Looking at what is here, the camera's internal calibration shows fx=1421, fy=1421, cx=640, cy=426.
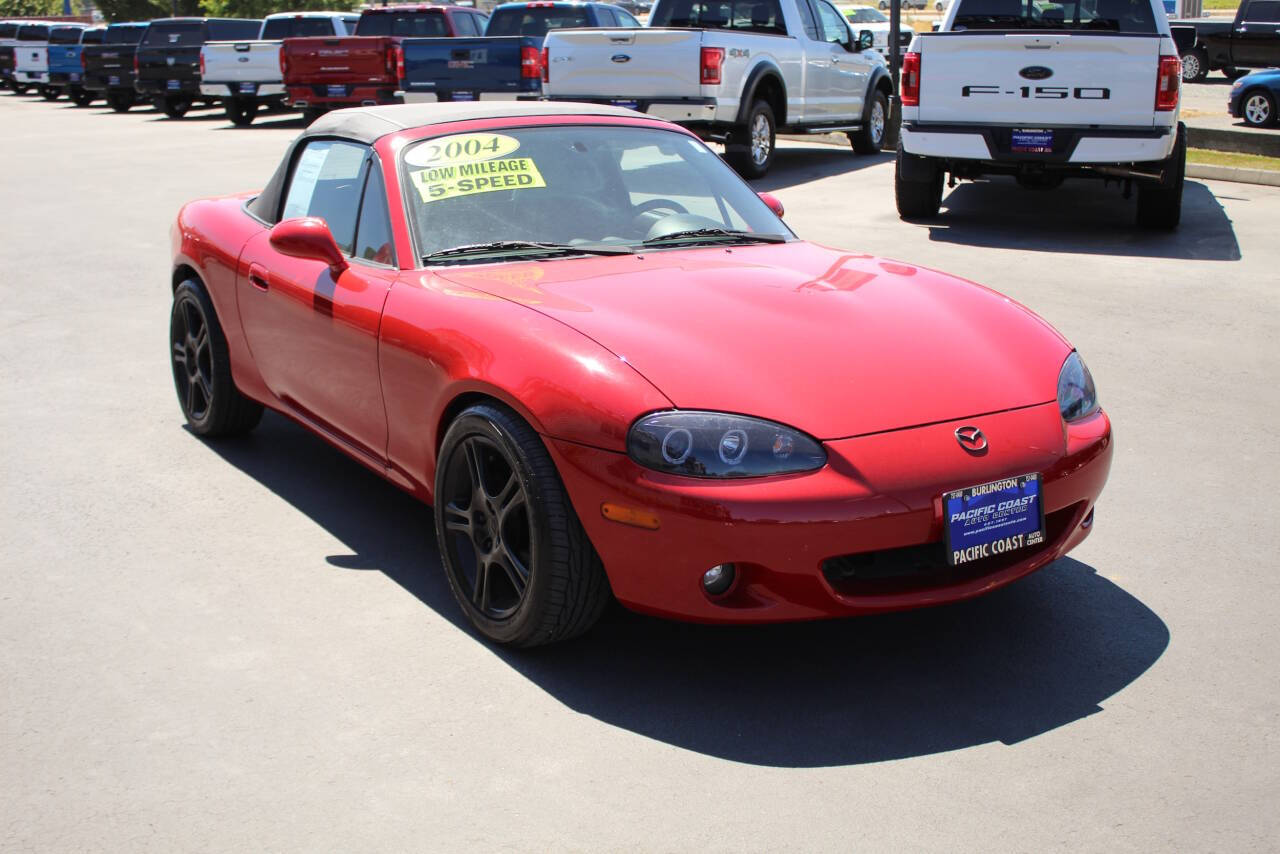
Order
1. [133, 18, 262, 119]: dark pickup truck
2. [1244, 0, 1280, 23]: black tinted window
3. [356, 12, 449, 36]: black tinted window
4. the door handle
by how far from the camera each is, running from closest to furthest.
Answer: the door handle → [356, 12, 449, 36]: black tinted window → [1244, 0, 1280, 23]: black tinted window → [133, 18, 262, 119]: dark pickup truck

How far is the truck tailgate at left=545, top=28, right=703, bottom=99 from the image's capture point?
1427 centimetres

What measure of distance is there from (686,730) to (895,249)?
25.3ft

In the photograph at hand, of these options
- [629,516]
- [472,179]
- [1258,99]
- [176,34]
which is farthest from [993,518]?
[176,34]

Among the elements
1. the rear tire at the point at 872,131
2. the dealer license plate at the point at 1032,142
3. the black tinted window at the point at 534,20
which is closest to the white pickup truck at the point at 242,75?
the black tinted window at the point at 534,20

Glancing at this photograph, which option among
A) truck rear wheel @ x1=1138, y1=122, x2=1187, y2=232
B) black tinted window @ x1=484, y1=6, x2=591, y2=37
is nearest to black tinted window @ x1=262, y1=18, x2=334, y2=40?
black tinted window @ x1=484, y1=6, x2=591, y2=37

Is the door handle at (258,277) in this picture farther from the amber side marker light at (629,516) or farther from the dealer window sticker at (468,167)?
the amber side marker light at (629,516)

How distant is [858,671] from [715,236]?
1788 mm

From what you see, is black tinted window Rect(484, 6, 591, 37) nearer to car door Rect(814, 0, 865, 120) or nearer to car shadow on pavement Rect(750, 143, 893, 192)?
car shadow on pavement Rect(750, 143, 893, 192)

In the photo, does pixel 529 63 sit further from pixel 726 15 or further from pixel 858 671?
pixel 858 671

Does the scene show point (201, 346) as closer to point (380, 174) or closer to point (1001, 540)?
point (380, 174)

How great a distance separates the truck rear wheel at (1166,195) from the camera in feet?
36.7

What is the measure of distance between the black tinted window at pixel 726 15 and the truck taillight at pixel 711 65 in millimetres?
1725

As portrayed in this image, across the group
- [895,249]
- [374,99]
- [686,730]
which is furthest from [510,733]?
[374,99]

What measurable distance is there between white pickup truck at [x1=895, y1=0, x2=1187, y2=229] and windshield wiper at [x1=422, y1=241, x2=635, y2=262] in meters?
7.41
